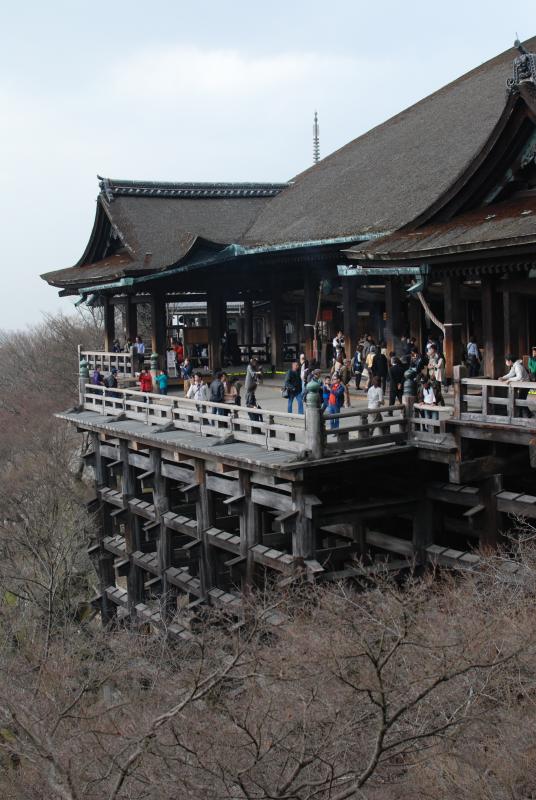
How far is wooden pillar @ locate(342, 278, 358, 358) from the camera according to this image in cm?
2573

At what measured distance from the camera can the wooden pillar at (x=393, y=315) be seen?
22.8m

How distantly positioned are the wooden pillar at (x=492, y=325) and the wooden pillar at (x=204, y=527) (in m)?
6.73

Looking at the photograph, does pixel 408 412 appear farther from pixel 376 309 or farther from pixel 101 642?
pixel 376 309

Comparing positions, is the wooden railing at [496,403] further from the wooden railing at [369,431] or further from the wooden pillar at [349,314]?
the wooden pillar at [349,314]

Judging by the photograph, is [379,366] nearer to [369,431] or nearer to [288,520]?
[369,431]

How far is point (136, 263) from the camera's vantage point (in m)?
29.8

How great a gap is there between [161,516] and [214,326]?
9.30 m

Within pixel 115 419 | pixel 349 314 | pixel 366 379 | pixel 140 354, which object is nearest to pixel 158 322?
pixel 140 354

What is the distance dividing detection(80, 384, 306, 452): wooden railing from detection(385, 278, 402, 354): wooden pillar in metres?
3.04

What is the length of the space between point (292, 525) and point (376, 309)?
45.3 feet

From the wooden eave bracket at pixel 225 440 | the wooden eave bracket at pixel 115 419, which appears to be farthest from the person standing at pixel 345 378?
the wooden eave bracket at pixel 115 419

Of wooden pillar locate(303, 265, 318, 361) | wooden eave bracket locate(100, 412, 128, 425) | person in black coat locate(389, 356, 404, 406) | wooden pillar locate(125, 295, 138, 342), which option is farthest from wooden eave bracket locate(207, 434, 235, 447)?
wooden pillar locate(125, 295, 138, 342)

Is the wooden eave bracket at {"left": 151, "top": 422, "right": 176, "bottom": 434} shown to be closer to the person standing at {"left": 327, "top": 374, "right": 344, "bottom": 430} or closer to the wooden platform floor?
the wooden platform floor

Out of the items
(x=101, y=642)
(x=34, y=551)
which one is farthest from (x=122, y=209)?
(x=101, y=642)
